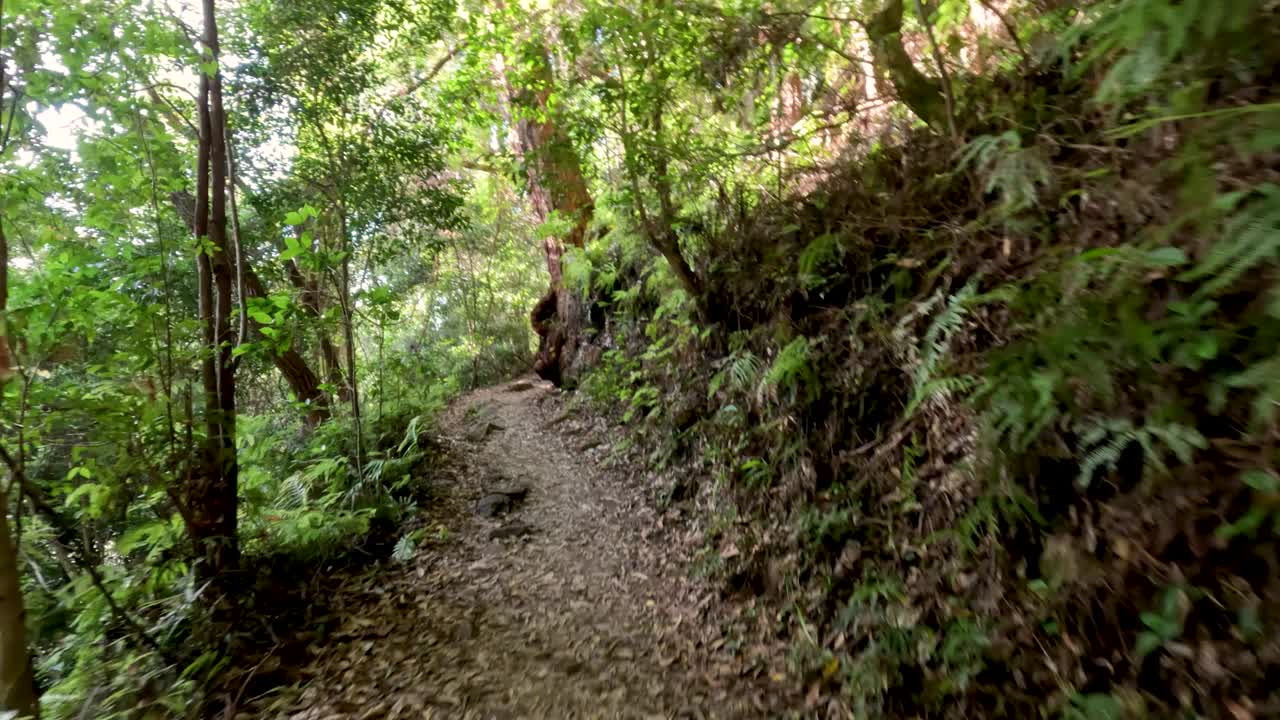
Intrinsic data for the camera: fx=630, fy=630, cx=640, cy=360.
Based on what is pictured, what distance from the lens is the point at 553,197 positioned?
10.0 m

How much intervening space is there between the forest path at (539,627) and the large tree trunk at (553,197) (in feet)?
12.7

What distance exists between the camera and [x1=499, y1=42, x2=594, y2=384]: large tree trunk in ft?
23.6

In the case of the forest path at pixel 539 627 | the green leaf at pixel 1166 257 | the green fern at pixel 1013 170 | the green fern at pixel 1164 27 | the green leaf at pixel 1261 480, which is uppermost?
the green fern at pixel 1164 27

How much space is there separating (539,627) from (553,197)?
692 centimetres

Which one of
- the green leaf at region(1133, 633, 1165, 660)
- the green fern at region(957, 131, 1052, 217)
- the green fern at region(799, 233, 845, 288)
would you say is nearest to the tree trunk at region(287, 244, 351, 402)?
the green fern at region(799, 233, 845, 288)

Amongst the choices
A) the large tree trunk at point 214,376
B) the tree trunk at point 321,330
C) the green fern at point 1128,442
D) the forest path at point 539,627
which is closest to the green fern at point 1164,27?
the green fern at point 1128,442

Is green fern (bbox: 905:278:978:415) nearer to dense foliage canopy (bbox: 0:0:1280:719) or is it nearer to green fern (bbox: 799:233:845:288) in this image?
dense foliage canopy (bbox: 0:0:1280:719)

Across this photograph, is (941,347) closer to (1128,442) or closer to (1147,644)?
(1128,442)

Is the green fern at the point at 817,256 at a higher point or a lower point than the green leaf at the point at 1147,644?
higher

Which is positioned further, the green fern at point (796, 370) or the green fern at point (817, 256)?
the green fern at point (817, 256)

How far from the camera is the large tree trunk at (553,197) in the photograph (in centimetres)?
720

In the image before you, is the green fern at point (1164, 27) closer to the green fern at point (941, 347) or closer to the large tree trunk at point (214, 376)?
the green fern at point (941, 347)

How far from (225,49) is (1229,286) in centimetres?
854

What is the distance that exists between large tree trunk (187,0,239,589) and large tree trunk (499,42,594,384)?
→ 114 inches
